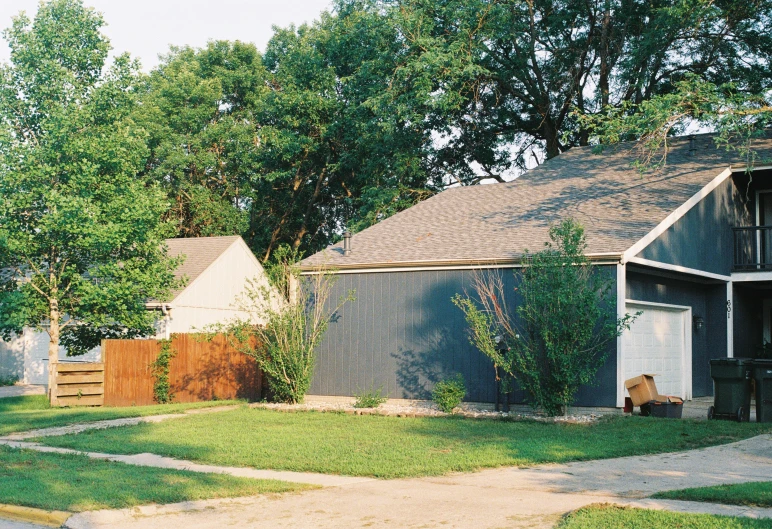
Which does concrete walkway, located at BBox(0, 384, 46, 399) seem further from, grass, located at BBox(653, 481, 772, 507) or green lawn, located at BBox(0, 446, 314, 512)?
grass, located at BBox(653, 481, 772, 507)

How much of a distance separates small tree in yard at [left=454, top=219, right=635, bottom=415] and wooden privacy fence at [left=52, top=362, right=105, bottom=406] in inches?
346

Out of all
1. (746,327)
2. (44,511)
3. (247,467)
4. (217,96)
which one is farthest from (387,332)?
(217,96)

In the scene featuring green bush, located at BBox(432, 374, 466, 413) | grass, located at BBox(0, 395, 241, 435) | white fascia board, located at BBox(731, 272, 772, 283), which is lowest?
grass, located at BBox(0, 395, 241, 435)

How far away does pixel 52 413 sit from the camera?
16.6m

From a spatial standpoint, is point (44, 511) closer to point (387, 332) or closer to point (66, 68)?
point (387, 332)

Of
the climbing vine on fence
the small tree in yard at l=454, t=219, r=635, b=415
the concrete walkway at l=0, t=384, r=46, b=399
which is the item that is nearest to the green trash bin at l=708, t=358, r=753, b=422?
the small tree in yard at l=454, t=219, r=635, b=415

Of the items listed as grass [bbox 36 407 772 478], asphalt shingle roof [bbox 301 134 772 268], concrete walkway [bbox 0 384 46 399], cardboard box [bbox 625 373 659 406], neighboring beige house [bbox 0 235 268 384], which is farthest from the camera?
neighboring beige house [bbox 0 235 268 384]

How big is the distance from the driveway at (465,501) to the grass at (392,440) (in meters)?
0.67

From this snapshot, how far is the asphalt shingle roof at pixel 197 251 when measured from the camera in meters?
27.0

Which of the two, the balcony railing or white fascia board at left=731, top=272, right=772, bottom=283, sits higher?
the balcony railing

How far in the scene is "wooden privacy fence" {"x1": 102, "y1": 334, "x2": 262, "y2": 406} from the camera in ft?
61.8

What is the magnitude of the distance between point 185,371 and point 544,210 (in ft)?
29.4

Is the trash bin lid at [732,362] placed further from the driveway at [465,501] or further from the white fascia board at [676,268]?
the driveway at [465,501]

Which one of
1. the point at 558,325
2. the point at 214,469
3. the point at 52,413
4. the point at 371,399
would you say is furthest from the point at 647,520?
the point at 52,413
